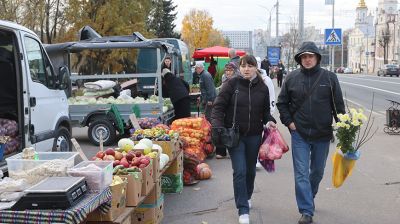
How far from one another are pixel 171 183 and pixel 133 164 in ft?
6.86

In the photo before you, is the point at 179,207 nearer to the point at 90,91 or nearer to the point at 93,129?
the point at 93,129

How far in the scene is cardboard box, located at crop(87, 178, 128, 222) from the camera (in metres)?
4.14

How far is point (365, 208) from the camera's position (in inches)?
260

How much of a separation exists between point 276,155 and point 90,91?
7.91 metres

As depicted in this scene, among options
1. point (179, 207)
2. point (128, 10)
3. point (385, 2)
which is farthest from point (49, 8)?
point (385, 2)

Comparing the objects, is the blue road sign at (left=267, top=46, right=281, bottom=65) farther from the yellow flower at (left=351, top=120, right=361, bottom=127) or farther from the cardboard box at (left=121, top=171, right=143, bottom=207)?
the cardboard box at (left=121, top=171, right=143, bottom=207)

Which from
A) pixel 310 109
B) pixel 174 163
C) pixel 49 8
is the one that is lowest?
pixel 174 163

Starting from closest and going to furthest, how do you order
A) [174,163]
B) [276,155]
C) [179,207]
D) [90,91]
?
[276,155] → [179,207] → [174,163] → [90,91]

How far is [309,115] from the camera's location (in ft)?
19.2

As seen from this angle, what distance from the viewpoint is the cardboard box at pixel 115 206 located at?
4.14 metres

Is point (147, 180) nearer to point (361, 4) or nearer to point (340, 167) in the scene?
point (340, 167)

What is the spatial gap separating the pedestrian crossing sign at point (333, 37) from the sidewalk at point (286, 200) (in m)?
10.6

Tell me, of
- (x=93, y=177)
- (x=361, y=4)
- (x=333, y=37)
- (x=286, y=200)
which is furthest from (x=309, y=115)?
(x=361, y=4)

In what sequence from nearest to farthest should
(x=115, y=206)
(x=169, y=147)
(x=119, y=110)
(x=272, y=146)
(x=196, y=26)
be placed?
(x=115, y=206), (x=272, y=146), (x=169, y=147), (x=119, y=110), (x=196, y=26)
